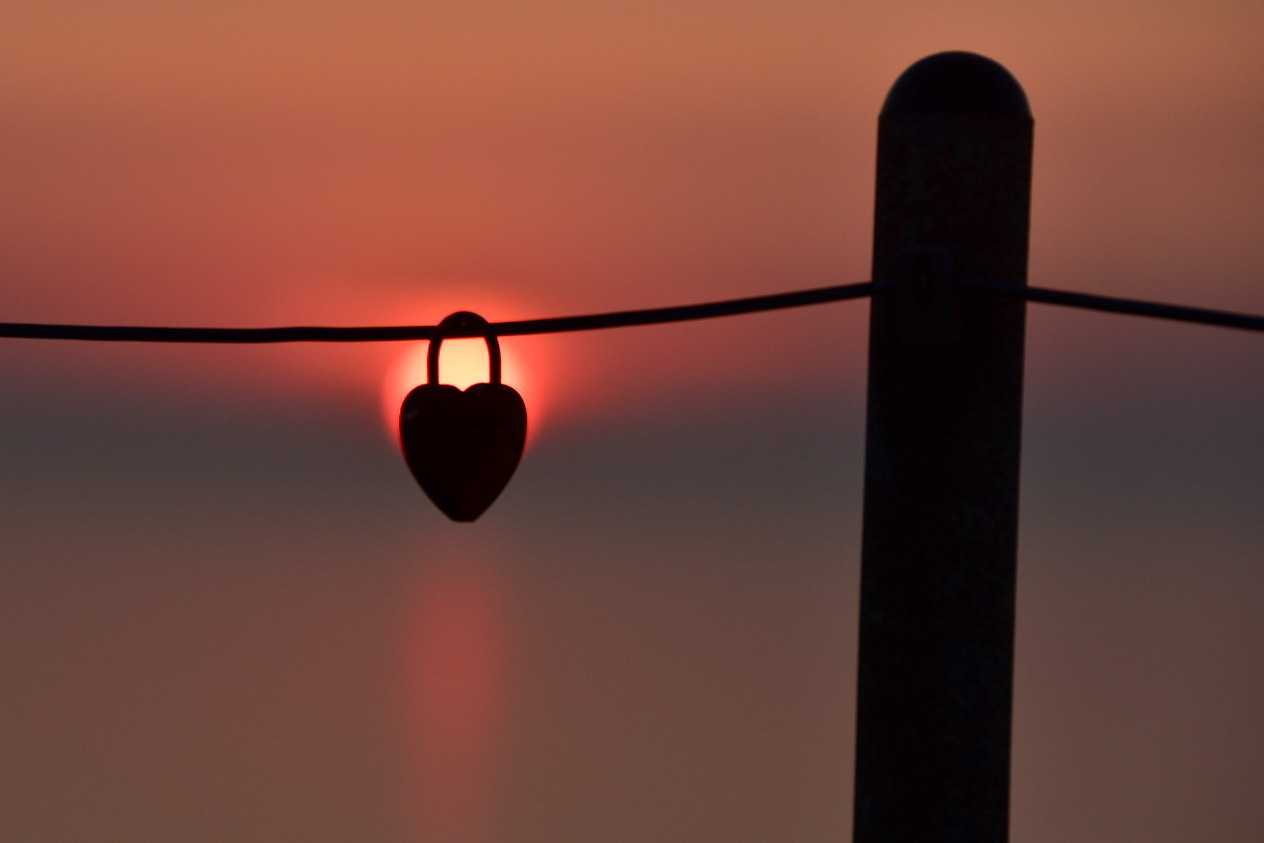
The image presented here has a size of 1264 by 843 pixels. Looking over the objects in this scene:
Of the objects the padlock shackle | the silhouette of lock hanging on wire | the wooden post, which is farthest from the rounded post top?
the silhouette of lock hanging on wire

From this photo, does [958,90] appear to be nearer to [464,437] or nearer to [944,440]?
[944,440]

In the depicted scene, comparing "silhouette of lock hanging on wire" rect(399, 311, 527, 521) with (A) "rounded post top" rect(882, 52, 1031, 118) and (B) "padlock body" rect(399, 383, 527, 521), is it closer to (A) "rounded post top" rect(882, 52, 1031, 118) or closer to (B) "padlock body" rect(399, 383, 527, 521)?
(B) "padlock body" rect(399, 383, 527, 521)

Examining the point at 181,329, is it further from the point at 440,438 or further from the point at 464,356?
the point at 464,356

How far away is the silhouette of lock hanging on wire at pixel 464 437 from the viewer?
2.53m

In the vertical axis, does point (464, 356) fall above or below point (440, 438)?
above

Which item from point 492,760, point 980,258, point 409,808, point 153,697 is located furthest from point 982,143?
point 153,697

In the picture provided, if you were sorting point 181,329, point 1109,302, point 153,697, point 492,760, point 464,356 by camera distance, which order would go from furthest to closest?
point 153,697 → point 492,760 → point 464,356 → point 181,329 → point 1109,302

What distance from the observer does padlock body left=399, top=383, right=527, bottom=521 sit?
253 centimetres

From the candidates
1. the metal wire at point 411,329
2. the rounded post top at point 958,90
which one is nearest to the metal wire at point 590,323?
the metal wire at point 411,329

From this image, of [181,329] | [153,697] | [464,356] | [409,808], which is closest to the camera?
[181,329]

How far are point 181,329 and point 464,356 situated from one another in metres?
5.46

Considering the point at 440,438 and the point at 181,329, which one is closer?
the point at 181,329

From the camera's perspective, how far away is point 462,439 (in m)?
2.57

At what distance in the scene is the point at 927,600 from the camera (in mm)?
1943
